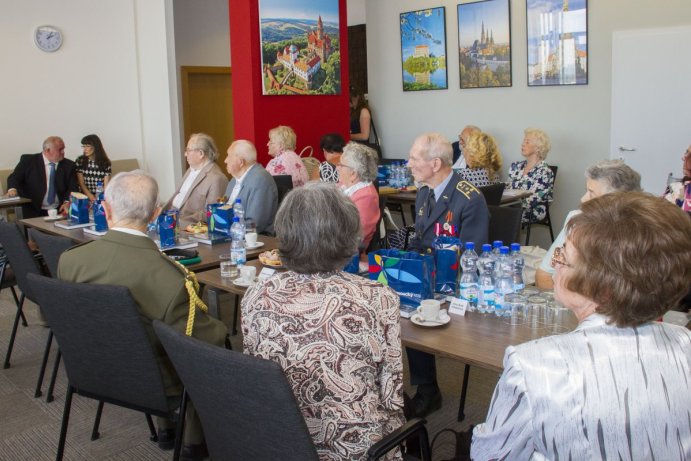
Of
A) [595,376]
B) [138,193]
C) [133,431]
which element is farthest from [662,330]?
[133,431]

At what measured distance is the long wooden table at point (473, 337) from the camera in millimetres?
1995

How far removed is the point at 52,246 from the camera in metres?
3.06

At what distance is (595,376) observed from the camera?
125 cm

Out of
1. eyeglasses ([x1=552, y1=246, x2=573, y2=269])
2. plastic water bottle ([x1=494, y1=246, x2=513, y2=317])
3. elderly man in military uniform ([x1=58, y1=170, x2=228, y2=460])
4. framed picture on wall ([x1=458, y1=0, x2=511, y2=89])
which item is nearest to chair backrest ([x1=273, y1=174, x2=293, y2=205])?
elderly man in military uniform ([x1=58, y1=170, x2=228, y2=460])

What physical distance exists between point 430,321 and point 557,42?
5.45 metres

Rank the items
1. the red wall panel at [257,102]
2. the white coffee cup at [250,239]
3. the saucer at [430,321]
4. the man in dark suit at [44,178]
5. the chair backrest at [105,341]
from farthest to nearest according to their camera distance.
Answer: the man in dark suit at [44,178], the red wall panel at [257,102], the white coffee cup at [250,239], the saucer at [430,321], the chair backrest at [105,341]

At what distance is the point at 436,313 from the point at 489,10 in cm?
591

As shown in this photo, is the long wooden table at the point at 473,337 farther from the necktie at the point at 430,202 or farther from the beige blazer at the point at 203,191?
the beige blazer at the point at 203,191

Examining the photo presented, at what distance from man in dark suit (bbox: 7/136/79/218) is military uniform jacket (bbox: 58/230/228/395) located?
182 inches

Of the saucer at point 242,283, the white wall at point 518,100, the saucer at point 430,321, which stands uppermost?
the white wall at point 518,100

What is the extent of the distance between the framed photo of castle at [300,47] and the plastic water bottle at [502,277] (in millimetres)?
4525

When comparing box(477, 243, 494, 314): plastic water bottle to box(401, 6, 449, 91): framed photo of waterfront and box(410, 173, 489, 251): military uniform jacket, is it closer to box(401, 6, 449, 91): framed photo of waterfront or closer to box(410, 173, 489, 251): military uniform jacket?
box(410, 173, 489, 251): military uniform jacket

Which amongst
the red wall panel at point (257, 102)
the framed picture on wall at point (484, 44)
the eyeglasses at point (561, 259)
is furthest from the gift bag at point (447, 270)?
the framed picture on wall at point (484, 44)

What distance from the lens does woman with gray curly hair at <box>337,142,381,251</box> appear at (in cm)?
394
